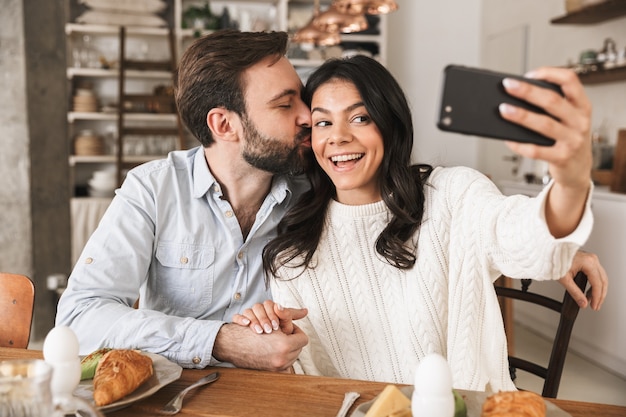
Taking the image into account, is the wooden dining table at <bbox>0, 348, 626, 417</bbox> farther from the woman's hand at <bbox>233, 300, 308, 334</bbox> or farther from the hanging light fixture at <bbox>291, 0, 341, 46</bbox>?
the hanging light fixture at <bbox>291, 0, 341, 46</bbox>

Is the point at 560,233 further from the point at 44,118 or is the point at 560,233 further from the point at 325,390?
the point at 44,118

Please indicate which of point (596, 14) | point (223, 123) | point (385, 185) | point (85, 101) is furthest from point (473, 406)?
point (85, 101)

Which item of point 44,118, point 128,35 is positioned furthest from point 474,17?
point 44,118

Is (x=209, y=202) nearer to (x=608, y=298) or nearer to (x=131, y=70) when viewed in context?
(x=608, y=298)

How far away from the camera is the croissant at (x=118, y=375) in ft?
3.23

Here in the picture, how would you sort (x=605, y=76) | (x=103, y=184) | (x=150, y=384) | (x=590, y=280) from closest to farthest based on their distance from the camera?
(x=150, y=384)
(x=590, y=280)
(x=605, y=76)
(x=103, y=184)

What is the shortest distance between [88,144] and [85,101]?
403mm

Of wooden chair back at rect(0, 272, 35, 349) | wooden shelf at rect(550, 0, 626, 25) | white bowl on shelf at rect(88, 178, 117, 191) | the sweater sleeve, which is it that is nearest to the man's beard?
the sweater sleeve

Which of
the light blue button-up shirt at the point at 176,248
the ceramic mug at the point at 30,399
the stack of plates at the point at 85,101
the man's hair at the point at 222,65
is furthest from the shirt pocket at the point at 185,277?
the stack of plates at the point at 85,101

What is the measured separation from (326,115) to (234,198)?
0.39 metres

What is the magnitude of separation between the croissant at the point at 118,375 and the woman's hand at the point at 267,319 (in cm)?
27

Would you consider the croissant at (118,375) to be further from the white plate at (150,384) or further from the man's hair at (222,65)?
the man's hair at (222,65)

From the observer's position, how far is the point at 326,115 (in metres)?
1.65

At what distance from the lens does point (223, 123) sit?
1.86 m
